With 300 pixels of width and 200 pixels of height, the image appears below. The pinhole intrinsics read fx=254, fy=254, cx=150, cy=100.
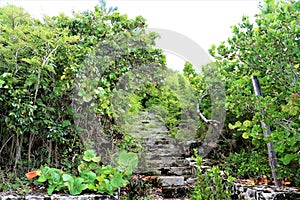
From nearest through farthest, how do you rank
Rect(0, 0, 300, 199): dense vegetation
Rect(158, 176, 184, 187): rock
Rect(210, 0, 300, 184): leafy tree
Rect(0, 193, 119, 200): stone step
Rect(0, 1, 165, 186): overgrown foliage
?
Rect(210, 0, 300, 184): leafy tree < Rect(0, 0, 300, 199): dense vegetation < Rect(0, 193, 119, 200): stone step < Rect(0, 1, 165, 186): overgrown foliage < Rect(158, 176, 184, 187): rock

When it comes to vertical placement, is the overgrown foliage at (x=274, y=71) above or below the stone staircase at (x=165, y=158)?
above

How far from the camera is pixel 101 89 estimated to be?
10.1ft

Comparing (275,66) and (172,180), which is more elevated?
(275,66)

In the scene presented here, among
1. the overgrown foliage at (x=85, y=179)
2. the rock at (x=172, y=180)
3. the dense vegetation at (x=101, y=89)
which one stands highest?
the dense vegetation at (x=101, y=89)

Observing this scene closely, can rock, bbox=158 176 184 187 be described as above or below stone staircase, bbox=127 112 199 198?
below

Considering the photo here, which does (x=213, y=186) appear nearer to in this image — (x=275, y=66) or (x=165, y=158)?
(x=275, y=66)

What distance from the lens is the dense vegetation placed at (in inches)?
87.2

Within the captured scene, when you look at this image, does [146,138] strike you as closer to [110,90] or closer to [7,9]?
[110,90]

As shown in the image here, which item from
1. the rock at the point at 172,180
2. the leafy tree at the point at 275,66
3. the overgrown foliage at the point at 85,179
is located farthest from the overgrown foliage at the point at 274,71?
the rock at the point at 172,180

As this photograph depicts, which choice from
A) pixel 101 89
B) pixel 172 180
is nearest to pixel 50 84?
pixel 101 89

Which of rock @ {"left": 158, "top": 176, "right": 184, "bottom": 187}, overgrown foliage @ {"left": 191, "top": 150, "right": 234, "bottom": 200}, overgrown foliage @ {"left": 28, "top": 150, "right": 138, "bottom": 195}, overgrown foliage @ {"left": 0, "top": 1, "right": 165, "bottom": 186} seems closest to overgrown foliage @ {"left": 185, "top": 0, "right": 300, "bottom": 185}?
overgrown foliage @ {"left": 191, "top": 150, "right": 234, "bottom": 200}

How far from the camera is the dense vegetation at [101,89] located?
2215 millimetres

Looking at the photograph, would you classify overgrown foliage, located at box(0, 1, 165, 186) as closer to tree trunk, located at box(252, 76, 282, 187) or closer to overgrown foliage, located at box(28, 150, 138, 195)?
overgrown foliage, located at box(28, 150, 138, 195)

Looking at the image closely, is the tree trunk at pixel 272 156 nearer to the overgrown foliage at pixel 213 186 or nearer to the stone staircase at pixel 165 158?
the overgrown foliage at pixel 213 186
